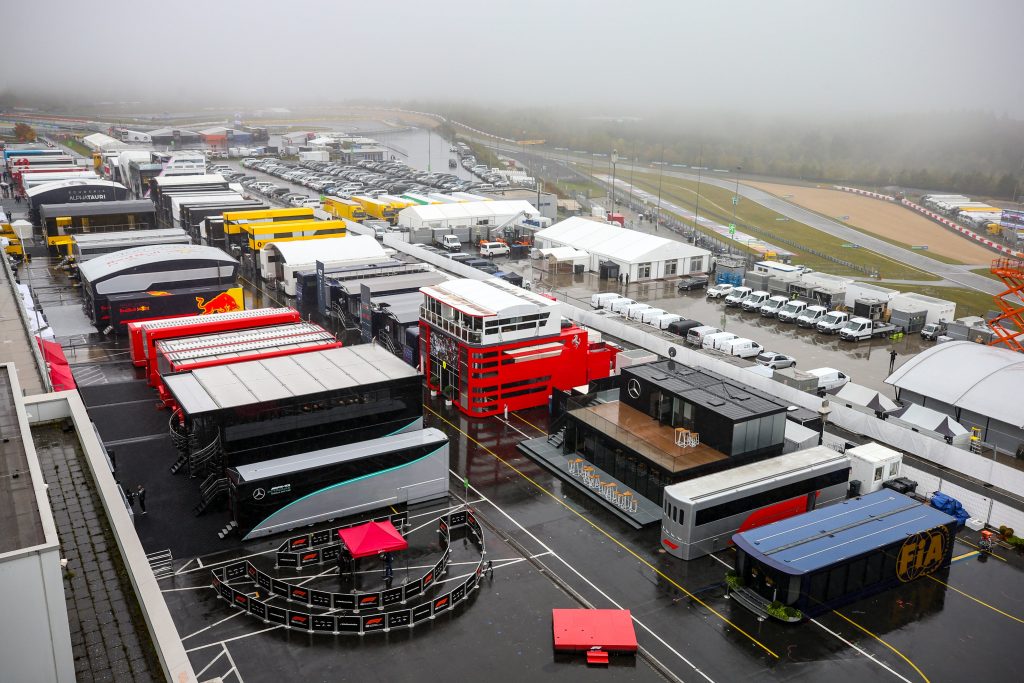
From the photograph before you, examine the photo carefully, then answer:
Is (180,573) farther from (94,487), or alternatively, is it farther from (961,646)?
(961,646)

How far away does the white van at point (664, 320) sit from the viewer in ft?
115

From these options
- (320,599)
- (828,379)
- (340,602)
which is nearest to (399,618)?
(340,602)

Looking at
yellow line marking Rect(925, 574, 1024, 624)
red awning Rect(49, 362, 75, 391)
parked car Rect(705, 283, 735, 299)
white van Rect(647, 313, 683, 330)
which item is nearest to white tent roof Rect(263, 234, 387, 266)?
white van Rect(647, 313, 683, 330)

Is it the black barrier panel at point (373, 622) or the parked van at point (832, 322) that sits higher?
the parked van at point (832, 322)

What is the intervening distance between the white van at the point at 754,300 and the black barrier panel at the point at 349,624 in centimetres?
2808

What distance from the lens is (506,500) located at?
20484mm

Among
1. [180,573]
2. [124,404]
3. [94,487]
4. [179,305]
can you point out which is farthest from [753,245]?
[94,487]

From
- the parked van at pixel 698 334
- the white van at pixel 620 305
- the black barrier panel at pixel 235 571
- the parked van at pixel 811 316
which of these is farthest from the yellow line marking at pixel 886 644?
the white van at pixel 620 305

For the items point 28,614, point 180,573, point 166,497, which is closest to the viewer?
point 28,614

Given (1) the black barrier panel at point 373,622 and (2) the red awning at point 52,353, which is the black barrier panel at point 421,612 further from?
(2) the red awning at point 52,353

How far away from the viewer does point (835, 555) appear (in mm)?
16031

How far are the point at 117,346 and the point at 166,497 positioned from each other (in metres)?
14.6

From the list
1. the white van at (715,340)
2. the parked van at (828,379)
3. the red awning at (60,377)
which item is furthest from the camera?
the white van at (715,340)

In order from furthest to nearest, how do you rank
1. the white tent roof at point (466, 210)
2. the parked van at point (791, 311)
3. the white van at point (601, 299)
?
the white tent roof at point (466, 210) → the white van at point (601, 299) → the parked van at point (791, 311)
